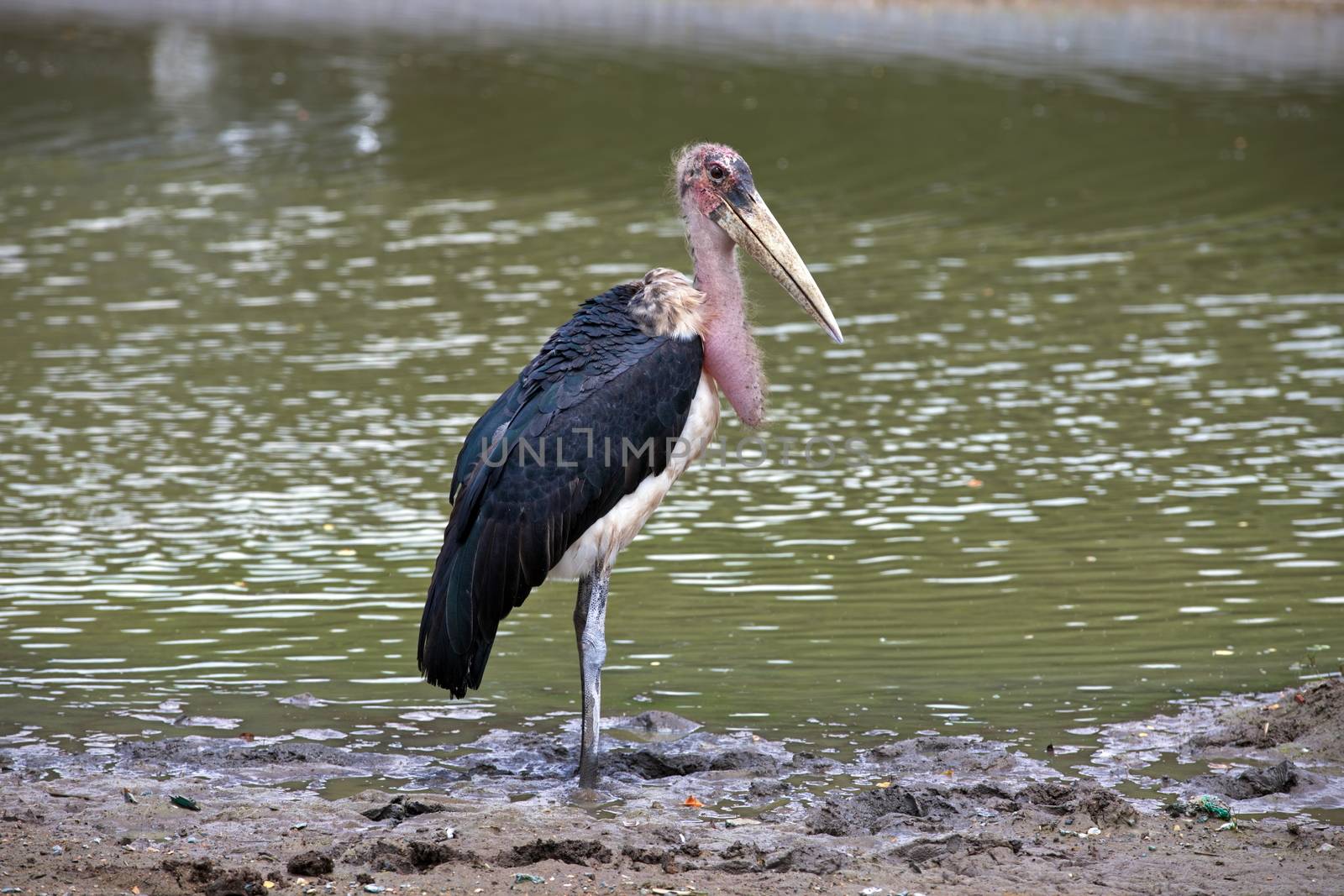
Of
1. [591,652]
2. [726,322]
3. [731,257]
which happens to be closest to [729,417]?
[731,257]

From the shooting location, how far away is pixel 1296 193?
765 inches

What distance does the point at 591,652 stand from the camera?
6.56m

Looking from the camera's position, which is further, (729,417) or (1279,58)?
(1279,58)

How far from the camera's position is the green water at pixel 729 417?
7777 mm

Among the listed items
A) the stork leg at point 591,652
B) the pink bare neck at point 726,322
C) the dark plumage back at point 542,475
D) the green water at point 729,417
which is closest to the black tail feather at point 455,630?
the dark plumage back at point 542,475

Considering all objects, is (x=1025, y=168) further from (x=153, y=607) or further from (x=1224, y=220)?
(x=153, y=607)

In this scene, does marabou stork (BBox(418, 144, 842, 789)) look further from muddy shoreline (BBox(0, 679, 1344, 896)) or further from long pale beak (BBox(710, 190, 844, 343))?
muddy shoreline (BBox(0, 679, 1344, 896))

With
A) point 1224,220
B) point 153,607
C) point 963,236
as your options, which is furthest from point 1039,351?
point 153,607

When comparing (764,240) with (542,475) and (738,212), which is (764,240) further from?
(542,475)

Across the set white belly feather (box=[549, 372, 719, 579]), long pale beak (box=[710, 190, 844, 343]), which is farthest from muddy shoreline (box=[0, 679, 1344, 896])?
long pale beak (box=[710, 190, 844, 343])

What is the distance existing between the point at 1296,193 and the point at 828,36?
13.7 metres

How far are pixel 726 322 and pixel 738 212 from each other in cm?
42

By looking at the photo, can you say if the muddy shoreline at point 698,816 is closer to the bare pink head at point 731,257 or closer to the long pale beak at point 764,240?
the bare pink head at point 731,257

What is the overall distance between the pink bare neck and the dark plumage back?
199 millimetres
